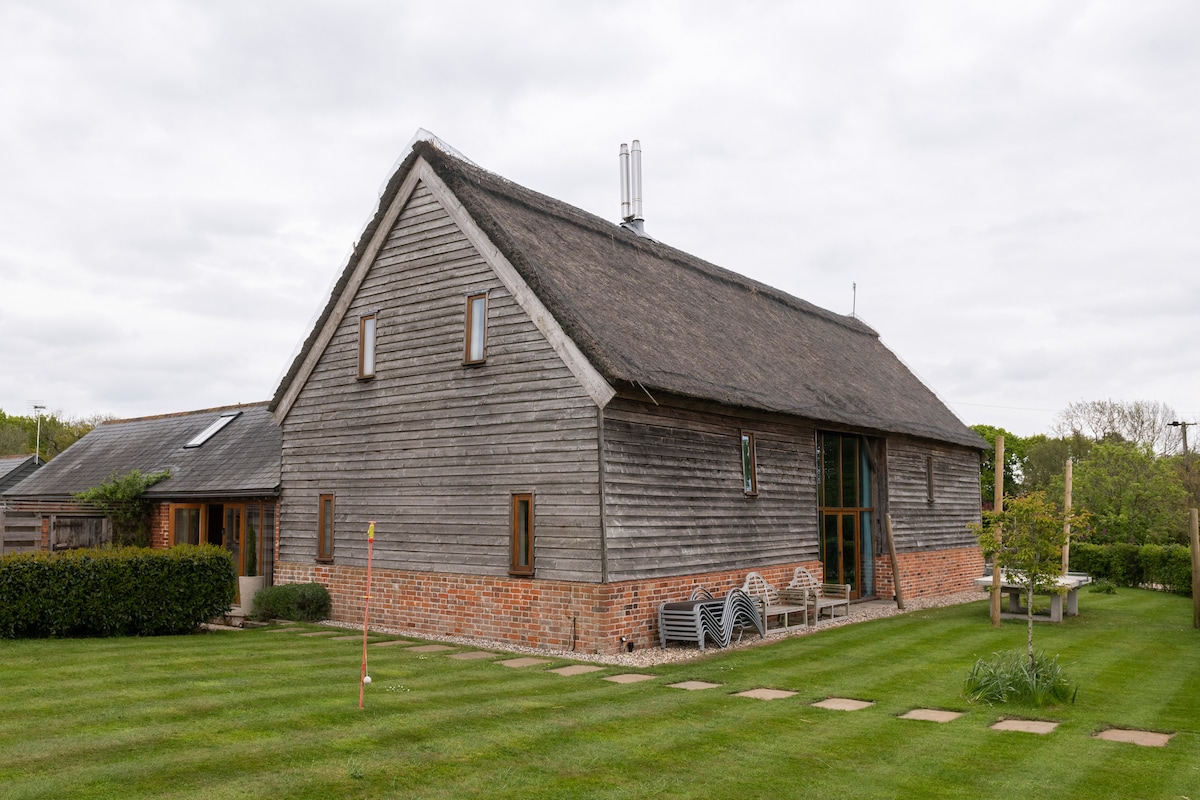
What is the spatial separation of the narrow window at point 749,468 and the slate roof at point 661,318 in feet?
2.87

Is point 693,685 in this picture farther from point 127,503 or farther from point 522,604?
point 127,503

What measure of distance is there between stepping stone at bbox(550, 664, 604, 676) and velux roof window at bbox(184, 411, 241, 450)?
15.1 metres

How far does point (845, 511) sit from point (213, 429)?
639 inches

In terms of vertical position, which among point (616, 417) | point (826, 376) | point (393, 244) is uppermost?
point (393, 244)

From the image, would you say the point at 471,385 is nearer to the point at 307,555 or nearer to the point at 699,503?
the point at 699,503

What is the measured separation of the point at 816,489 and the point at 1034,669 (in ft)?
28.0

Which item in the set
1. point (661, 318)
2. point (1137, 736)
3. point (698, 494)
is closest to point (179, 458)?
point (661, 318)

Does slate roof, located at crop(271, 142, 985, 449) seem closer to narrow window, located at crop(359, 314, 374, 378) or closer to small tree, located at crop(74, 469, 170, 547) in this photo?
narrow window, located at crop(359, 314, 374, 378)

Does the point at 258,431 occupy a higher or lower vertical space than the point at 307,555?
higher

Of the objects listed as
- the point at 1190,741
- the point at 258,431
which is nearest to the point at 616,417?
the point at 1190,741

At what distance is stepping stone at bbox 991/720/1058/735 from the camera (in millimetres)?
8461

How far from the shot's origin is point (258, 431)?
2233 cm

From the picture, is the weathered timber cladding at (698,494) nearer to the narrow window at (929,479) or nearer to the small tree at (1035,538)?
the small tree at (1035,538)

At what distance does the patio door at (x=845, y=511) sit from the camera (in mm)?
19609
